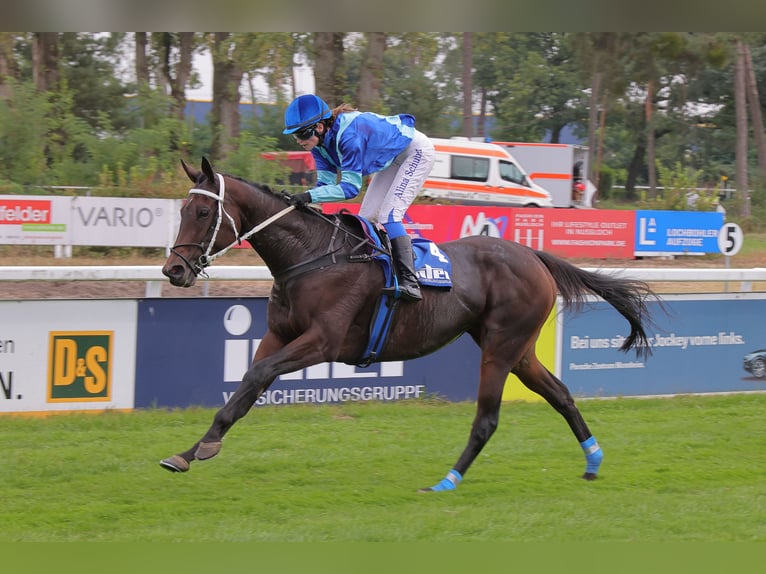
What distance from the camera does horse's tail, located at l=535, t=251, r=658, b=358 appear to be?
262 inches

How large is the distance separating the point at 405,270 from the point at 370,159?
0.69 m

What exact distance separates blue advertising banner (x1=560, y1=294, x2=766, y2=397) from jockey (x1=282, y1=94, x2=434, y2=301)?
3.25 meters

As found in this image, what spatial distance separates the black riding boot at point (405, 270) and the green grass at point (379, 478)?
116cm

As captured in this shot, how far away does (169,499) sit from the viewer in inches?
211

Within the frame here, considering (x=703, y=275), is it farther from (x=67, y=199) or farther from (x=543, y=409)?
(x=67, y=199)

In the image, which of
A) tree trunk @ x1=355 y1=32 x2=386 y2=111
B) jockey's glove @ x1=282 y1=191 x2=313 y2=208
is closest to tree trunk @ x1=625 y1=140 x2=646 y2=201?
tree trunk @ x1=355 y1=32 x2=386 y2=111

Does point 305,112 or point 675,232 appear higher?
point 305,112

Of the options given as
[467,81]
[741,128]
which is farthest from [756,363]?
[467,81]

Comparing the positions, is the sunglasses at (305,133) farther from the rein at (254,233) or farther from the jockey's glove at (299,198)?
the rein at (254,233)

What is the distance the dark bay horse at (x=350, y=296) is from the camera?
5.27m

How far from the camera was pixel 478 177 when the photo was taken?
2494 cm

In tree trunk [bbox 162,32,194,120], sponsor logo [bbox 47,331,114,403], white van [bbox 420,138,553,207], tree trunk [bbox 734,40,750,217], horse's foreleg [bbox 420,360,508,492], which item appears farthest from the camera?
tree trunk [bbox 734,40,750,217]

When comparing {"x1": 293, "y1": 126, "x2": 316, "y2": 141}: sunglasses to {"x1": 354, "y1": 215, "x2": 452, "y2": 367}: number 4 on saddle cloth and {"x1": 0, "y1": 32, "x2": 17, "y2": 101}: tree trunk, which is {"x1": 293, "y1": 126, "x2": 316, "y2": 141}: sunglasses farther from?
{"x1": 0, "y1": 32, "x2": 17, "y2": 101}: tree trunk

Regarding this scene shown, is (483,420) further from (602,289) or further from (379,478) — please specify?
(602,289)
